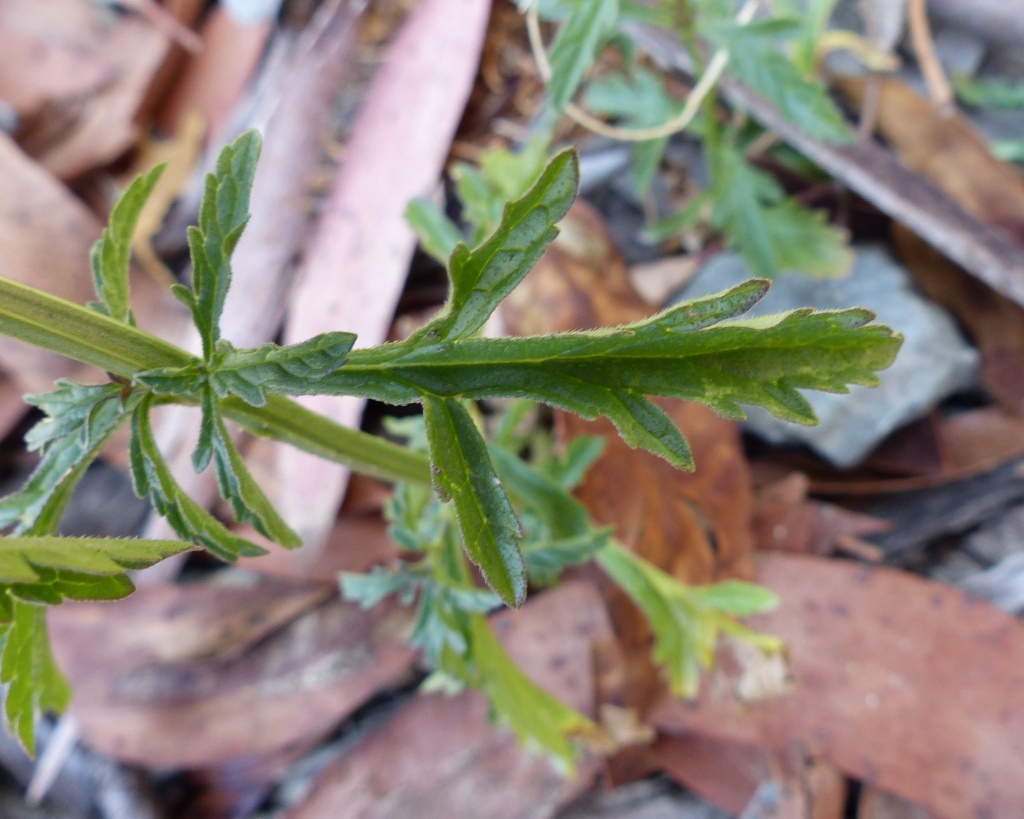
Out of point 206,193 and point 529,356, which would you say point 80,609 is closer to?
point 206,193

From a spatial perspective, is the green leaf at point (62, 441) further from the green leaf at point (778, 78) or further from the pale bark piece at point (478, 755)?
the green leaf at point (778, 78)

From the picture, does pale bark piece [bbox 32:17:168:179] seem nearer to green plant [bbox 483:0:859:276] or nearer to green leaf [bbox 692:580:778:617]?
green plant [bbox 483:0:859:276]

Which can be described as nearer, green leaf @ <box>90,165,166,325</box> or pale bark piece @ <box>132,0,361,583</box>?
green leaf @ <box>90,165,166,325</box>

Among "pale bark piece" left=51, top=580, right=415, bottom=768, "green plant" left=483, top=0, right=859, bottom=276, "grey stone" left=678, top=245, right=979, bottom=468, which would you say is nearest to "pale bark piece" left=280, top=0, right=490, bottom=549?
"pale bark piece" left=51, top=580, right=415, bottom=768

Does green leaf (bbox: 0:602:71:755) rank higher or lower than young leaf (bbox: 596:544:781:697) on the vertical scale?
higher

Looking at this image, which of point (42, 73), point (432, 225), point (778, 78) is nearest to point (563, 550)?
point (432, 225)

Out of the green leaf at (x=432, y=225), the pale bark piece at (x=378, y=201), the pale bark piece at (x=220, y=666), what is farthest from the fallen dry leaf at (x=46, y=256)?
the green leaf at (x=432, y=225)

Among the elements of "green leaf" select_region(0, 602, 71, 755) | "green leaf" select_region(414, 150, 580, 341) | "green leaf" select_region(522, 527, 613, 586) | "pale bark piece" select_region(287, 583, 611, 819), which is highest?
"green leaf" select_region(414, 150, 580, 341)
